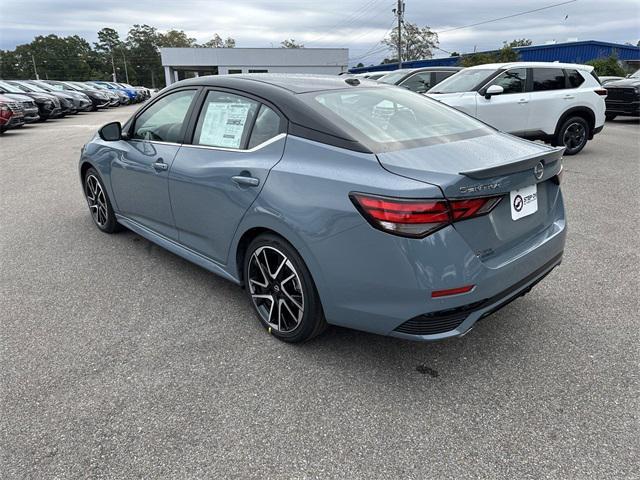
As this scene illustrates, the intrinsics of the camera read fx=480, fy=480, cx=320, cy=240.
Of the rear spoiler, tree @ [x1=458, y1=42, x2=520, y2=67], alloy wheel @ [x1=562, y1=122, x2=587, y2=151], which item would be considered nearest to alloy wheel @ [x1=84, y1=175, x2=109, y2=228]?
the rear spoiler

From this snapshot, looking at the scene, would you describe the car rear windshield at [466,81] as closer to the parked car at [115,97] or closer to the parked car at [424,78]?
the parked car at [424,78]

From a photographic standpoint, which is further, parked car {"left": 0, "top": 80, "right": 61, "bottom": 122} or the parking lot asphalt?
parked car {"left": 0, "top": 80, "right": 61, "bottom": 122}

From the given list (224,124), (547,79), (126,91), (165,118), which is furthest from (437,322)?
(126,91)

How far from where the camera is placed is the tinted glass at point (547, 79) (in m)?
9.18

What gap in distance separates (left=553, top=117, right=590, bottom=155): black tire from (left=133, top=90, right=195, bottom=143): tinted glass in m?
8.06

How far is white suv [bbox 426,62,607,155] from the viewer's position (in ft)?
29.4

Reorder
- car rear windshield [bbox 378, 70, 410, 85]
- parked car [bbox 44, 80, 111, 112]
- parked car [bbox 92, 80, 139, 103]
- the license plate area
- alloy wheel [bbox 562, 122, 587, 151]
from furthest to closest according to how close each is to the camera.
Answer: parked car [bbox 92, 80, 139, 103] < parked car [bbox 44, 80, 111, 112] < car rear windshield [bbox 378, 70, 410, 85] < alloy wheel [bbox 562, 122, 587, 151] < the license plate area

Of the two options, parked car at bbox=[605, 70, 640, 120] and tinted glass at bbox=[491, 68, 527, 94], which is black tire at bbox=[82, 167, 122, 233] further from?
parked car at bbox=[605, 70, 640, 120]

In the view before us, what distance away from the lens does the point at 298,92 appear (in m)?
3.05

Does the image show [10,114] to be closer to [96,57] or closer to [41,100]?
[41,100]

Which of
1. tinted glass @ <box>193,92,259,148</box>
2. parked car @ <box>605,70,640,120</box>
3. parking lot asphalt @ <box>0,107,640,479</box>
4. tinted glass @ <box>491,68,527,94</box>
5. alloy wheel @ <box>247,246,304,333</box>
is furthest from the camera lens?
parked car @ <box>605,70,640,120</box>

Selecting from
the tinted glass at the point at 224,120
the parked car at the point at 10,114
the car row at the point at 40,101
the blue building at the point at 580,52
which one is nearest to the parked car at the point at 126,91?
the car row at the point at 40,101

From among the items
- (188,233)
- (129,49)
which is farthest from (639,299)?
(129,49)

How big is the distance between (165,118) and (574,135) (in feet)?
28.1
